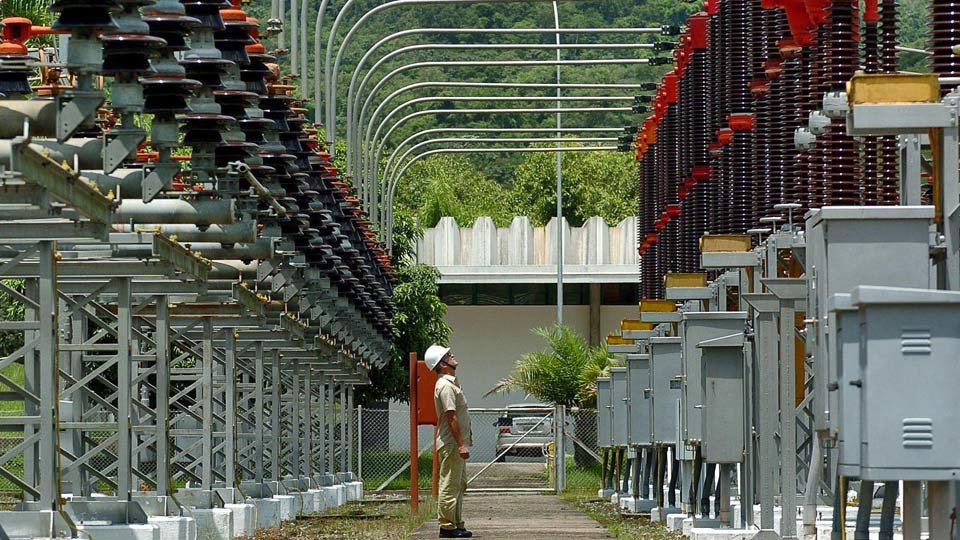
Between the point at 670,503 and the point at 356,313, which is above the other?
the point at 356,313

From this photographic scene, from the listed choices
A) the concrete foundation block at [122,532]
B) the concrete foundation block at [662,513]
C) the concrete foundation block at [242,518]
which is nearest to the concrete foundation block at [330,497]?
the concrete foundation block at [662,513]

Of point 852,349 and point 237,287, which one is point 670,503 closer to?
point 237,287

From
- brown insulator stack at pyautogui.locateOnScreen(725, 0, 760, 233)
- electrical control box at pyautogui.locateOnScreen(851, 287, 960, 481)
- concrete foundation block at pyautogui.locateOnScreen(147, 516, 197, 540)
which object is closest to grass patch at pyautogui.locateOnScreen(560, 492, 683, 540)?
brown insulator stack at pyautogui.locateOnScreen(725, 0, 760, 233)

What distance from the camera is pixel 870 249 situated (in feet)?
30.0

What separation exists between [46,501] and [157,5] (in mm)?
3510

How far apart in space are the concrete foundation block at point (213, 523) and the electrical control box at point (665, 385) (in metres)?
5.42

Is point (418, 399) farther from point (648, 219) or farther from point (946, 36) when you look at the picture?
point (648, 219)

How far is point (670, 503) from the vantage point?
77.6 ft

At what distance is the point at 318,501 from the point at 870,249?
77.9 feet

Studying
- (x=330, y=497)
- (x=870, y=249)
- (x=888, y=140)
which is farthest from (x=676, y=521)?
(x=330, y=497)

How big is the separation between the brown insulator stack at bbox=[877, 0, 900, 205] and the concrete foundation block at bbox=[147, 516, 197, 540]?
22.1 ft

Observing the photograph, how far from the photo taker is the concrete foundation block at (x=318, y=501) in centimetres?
3173

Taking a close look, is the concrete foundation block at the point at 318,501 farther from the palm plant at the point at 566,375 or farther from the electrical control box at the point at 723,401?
the electrical control box at the point at 723,401

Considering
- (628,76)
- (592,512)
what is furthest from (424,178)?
(592,512)
